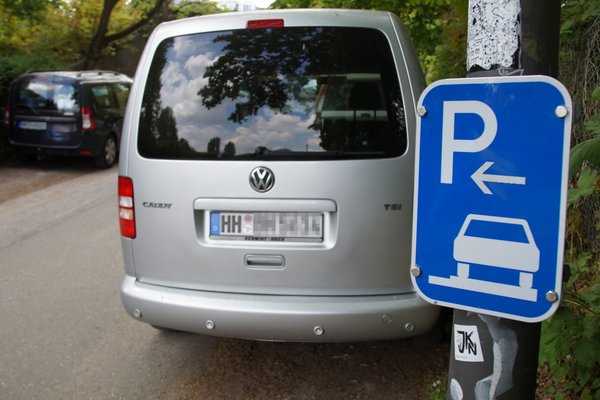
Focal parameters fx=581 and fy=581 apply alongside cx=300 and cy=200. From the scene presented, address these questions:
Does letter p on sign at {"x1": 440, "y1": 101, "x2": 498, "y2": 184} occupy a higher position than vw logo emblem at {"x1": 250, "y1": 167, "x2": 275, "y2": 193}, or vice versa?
letter p on sign at {"x1": 440, "y1": 101, "x2": 498, "y2": 184}

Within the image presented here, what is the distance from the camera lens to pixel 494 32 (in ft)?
5.09

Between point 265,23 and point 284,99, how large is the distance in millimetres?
425

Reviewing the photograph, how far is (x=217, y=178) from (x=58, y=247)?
4.03 m

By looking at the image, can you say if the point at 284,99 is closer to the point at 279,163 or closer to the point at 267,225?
the point at 279,163

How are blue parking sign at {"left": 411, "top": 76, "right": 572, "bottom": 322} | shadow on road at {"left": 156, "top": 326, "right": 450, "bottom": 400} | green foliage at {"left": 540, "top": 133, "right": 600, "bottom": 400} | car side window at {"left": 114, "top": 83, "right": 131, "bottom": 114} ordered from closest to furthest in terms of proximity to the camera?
blue parking sign at {"left": 411, "top": 76, "right": 572, "bottom": 322} → green foliage at {"left": 540, "top": 133, "right": 600, "bottom": 400} → shadow on road at {"left": 156, "top": 326, "right": 450, "bottom": 400} → car side window at {"left": 114, "top": 83, "right": 131, "bottom": 114}

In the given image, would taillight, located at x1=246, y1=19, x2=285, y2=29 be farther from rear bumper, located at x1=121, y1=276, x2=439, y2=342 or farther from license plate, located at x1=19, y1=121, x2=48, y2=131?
license plate, located at x1=19, y1=121, x2=48, y2=131

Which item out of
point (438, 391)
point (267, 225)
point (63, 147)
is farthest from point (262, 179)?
point (63, 147)

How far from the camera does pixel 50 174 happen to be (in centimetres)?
1084

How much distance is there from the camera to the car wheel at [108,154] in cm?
1156

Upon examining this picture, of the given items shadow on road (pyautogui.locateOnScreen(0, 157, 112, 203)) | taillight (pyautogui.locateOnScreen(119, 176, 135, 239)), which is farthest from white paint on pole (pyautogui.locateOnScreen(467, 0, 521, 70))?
shadow on road (pyautogui.locateOnScreen(0, 157, 112, 203))

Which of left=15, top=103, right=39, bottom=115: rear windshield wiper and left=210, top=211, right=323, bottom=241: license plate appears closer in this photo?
left=210, top=211, right=323, bottom=241: license plate

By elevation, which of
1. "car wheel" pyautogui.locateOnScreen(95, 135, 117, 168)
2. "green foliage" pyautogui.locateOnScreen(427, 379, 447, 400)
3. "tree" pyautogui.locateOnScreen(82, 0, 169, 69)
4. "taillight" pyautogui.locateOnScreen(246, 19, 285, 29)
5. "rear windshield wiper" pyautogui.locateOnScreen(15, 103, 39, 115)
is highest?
"tree" pyautogui.locateOnScreen(82, 0, 169, 69)

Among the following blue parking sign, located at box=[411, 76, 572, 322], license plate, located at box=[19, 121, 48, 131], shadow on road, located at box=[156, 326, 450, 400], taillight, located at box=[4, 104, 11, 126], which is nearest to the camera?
blue parking sign, located at box=[411, 76, 572, 322]

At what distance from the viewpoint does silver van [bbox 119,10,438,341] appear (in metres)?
2.89
